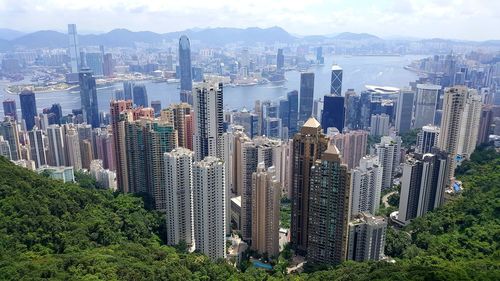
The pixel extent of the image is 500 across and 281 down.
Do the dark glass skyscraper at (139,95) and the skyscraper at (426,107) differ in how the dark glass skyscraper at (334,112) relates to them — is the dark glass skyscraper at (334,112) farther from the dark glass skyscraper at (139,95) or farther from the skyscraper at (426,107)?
the dark glass skyscraper at (139,95)

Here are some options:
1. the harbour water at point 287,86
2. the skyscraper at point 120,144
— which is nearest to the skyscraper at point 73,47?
the harbour water at point 287,86

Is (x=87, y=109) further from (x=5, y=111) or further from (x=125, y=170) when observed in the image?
(x=125, y=170)

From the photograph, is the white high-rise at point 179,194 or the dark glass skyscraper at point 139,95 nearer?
the white high-rise at point 179,194

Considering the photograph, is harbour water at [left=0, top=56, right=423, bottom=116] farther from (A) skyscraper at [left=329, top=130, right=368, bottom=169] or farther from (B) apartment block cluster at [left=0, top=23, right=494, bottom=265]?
(A) skyscraper at [left=329, top=130, right=368, bottom=169]

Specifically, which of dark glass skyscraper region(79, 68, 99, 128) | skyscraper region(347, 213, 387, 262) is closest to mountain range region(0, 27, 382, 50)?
dark glass skyscraper region(79, 68, 99, 128)

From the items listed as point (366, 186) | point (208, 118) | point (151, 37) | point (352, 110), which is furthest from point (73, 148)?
point (151, 37)

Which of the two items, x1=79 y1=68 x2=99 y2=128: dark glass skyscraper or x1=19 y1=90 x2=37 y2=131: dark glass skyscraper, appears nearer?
x1=19 y1=90 x2=37 y2=131: dark glass skyscraper

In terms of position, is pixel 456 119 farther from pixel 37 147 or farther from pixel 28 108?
pixel 28 108
